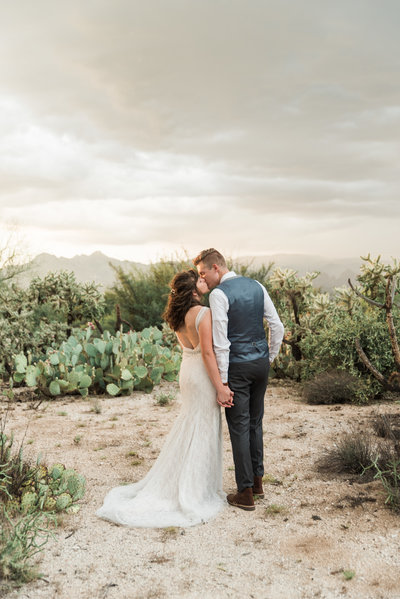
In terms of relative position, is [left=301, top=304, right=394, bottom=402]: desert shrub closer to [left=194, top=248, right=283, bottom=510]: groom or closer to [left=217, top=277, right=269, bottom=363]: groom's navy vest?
[left=194, top=248, right=283, bottom=510]: groom

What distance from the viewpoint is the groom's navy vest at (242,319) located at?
13.9ft

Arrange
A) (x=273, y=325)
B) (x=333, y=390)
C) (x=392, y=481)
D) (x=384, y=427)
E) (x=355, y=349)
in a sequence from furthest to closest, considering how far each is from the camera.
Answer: (x=355, y=349)
(x=333, y=390)
(x=384, y=427)
(x=273, y=325)
(x=392, y=481)

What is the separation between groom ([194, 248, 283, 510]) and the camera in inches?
165

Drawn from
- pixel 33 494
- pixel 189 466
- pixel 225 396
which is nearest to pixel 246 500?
pixel 189 466

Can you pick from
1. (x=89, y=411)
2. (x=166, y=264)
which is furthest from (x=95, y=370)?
(x=166, y=264)

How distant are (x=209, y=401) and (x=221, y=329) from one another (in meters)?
0.63

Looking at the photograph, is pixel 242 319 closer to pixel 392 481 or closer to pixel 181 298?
pixel 181 298

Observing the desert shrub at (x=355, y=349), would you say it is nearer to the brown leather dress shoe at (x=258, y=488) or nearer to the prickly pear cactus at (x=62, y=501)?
the brown leather dress shoe at (x=258, y=488)

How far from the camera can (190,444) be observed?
446 centimetres

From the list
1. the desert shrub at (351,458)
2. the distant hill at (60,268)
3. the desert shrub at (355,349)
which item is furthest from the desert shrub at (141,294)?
the desert shrub at (351,458)

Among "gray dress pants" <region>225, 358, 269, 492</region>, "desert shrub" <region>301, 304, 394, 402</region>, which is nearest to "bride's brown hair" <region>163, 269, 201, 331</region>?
"gray dress pants" <region>225, 358, 269, 492</region>

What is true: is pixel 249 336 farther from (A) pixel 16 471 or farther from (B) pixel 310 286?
(B) pixel 310 286

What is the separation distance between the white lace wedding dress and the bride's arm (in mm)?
74

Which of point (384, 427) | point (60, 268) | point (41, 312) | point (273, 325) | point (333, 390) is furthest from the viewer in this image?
point (60, 268)
